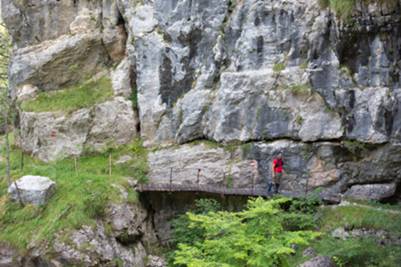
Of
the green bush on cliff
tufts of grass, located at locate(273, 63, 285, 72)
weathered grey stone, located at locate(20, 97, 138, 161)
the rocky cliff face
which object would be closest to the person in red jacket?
the rocky cliff face

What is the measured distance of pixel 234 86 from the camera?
20.4 m

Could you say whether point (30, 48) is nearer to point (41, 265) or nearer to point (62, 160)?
point (62, 160)

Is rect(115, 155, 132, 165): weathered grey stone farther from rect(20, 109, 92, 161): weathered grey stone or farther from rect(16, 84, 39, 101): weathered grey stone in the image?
rect(16, 84, 39, 101): weathered grey stone

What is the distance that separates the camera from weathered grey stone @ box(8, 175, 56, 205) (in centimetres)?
1814

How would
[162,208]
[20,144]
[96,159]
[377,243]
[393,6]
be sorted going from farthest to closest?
[20,144]
[96,159]
[162,208]
[393,6]
[377,243]

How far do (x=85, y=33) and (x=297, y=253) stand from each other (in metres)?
16.0

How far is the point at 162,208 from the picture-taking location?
20.3m

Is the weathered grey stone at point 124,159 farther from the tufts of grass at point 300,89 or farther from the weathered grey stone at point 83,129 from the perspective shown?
the tufts of grass at point 300,89

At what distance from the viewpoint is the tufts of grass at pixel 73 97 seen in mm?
23406

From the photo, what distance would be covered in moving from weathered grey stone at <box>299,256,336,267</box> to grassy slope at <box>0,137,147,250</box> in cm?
755

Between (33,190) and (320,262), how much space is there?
35.0ft

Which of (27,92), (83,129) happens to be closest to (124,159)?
(83,129)

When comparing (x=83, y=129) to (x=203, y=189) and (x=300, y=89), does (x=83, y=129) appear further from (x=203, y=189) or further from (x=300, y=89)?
(x=300, y=89)

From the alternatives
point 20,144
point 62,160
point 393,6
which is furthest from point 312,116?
point 20,144
